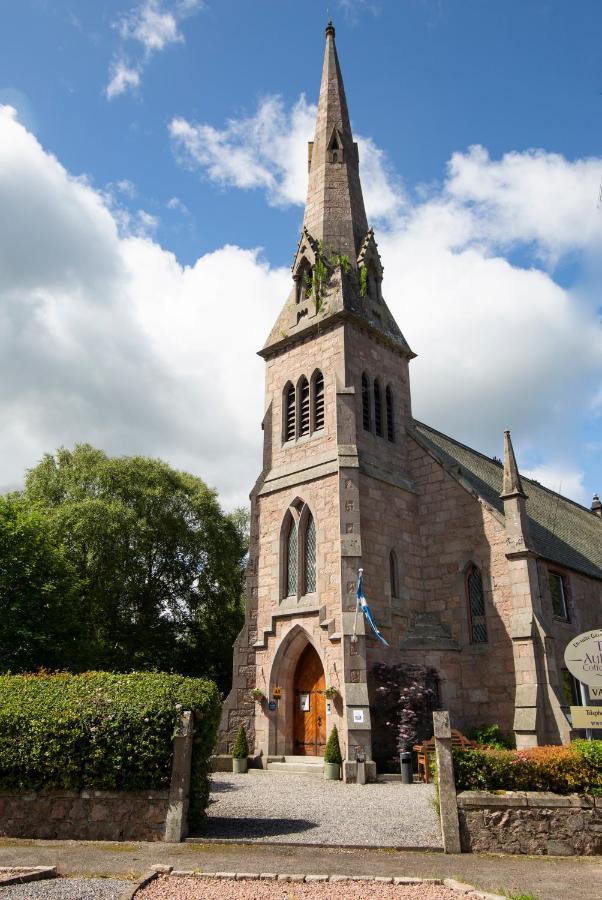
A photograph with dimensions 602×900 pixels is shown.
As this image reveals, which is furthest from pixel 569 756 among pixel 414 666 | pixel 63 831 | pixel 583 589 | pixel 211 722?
pixel 583 589

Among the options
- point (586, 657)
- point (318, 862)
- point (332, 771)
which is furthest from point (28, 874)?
point (332, 771)

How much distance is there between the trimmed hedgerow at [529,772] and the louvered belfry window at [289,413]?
16.1 meters

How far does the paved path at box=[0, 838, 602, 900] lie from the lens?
8.27m

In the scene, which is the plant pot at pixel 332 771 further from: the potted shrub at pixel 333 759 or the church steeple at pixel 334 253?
the church steeple at pixel 334 253

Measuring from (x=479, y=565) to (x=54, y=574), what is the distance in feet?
49.9

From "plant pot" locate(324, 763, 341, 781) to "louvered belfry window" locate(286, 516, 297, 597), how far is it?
5.62 metres

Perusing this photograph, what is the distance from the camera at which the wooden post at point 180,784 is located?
1032 cm

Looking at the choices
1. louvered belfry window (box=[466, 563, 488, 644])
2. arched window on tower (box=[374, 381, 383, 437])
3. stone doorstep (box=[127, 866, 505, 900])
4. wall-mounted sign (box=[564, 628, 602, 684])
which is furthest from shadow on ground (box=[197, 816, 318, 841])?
arched window on tower (box=[374, 381, 383, 437])

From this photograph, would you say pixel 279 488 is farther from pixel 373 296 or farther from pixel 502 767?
pixel 502 767

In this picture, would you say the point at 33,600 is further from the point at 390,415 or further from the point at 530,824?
the point at 530,824

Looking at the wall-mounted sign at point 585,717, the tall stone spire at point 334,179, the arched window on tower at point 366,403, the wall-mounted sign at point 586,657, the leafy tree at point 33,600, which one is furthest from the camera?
the tall stone spire at point 334,179

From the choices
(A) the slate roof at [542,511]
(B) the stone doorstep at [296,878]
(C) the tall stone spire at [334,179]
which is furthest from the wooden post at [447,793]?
(C) the tall stone spire at [334,179]

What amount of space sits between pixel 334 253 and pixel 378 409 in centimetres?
658

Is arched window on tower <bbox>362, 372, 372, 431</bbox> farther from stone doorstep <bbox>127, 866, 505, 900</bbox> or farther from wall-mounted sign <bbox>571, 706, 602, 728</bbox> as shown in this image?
stone doorstep <bbox>127, 866, 505, 900</bbox>
